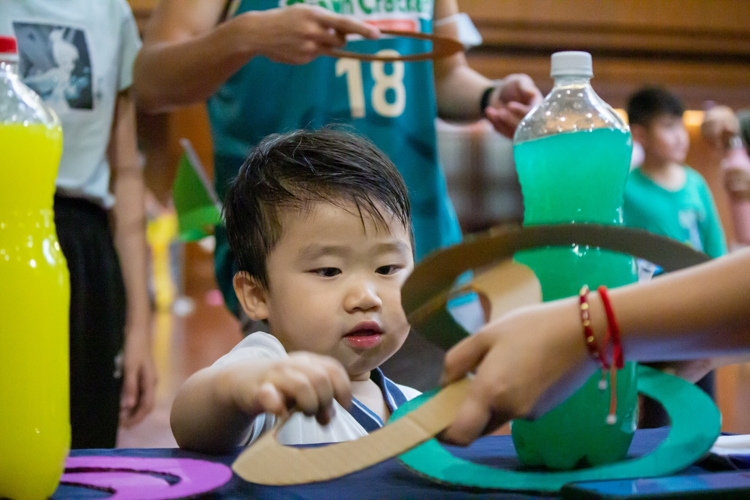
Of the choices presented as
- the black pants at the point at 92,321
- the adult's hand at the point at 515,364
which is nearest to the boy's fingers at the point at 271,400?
the adult's hand at the point at 515,364

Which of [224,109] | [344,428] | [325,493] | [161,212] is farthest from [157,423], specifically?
[161,212]

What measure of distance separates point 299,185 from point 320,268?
0.10 metres

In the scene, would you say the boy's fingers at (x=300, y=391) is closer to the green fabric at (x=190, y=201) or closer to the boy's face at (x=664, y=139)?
the green fabric at (x=190, y=201)

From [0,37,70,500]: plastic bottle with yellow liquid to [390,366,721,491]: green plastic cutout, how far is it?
24 cm

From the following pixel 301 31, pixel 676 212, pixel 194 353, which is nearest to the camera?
pixel 301 31

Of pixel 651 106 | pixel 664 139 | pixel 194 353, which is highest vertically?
pixel 651 106

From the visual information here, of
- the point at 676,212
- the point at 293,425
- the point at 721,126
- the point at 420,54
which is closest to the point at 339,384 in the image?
the point at 293,425

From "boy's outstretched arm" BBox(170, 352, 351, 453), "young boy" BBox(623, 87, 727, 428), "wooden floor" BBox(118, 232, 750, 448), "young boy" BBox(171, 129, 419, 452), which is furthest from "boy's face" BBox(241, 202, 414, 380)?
"young boy" BBox(623, 87, 727, 428)

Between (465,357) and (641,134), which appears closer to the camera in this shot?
(465,357)

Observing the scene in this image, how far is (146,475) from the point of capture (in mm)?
530

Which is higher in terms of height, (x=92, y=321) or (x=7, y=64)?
(x=7, y=64)

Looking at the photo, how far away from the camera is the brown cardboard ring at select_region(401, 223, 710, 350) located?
1.57ft

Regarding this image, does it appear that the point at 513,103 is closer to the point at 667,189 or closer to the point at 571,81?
the point at 571,81

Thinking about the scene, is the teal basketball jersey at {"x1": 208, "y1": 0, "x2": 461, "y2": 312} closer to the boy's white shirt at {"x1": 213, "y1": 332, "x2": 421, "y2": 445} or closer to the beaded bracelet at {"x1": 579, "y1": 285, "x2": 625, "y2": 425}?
the boy's white shirt at {"x1": 213, "y1": 332, "x2": 421, "y2": 445}
